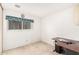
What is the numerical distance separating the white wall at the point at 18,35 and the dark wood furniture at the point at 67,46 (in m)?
0.31

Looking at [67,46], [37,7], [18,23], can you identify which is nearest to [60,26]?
[67,46]

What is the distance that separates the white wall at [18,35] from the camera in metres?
1.16

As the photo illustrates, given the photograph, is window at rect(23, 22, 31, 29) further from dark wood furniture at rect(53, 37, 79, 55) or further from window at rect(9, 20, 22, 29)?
dark wood furniture at rect(53, 37, 79, 55)

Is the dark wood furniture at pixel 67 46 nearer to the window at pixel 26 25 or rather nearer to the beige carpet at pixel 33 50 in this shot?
the beige carpet at pixel 33 50

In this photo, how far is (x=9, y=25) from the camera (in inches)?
46.2

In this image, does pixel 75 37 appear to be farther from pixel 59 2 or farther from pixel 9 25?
pixel 9 25

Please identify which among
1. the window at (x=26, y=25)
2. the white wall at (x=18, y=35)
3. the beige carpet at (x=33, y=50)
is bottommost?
the beige carpet at (x=33, y=50)

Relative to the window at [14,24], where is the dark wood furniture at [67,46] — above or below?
below

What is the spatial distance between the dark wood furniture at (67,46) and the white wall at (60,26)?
0.23 ft

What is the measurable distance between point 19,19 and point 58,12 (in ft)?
1.90

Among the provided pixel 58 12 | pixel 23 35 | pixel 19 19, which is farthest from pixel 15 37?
Result: pixel 58 12

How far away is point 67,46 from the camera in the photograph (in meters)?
1.17

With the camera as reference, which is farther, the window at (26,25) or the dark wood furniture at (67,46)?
the window at (26,25)

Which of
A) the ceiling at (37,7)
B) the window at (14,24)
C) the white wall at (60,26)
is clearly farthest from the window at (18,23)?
the white wall at (60,26)
